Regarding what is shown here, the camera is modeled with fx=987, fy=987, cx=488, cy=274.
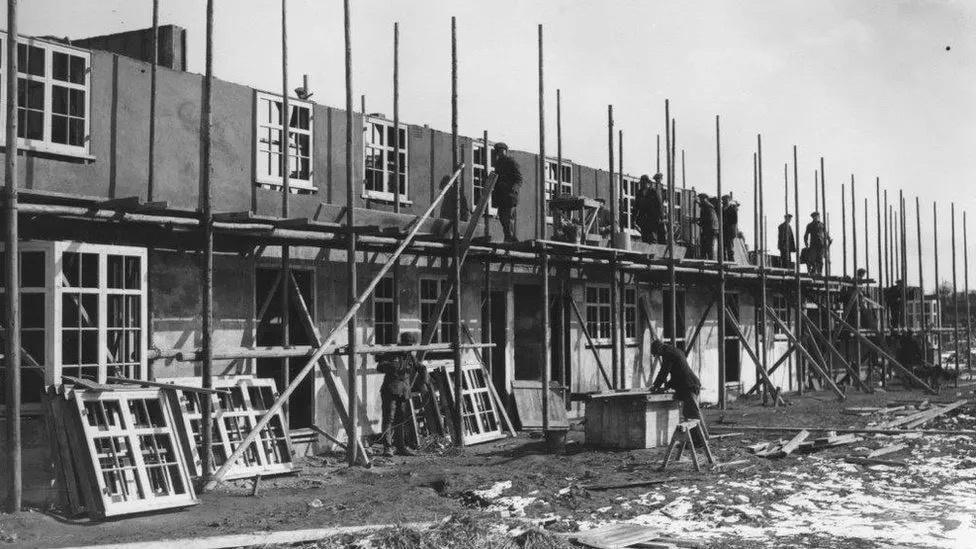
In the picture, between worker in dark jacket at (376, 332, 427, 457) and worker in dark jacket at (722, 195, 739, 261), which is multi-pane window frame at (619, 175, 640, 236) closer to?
worker in dark jacket at (722, 195, 739, 261)

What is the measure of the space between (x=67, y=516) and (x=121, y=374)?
217cm

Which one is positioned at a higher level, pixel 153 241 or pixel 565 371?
pixel 153 241

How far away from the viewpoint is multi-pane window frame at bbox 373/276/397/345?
57.1ft

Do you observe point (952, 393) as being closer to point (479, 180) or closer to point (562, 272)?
point (562, 272)

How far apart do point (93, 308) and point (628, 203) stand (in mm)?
16997

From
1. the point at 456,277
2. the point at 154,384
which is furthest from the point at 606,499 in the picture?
the point at 456,277

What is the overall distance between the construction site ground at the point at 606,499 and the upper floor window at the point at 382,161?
4.94 metres

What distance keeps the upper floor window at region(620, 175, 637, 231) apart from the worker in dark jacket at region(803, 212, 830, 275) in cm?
596

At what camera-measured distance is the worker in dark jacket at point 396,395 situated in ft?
51.4

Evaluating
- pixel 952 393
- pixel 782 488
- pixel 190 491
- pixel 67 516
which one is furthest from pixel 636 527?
pixel 952 393

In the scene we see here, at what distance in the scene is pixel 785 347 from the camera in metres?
31.6

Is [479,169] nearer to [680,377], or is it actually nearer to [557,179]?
[557,179]

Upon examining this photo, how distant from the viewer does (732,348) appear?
97.6ft

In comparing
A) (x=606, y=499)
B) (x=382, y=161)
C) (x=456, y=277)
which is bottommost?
(x=606, y=499)
